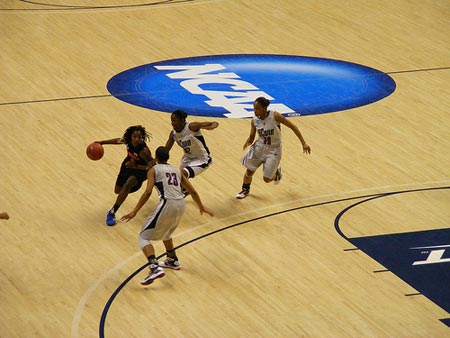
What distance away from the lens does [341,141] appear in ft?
60.8

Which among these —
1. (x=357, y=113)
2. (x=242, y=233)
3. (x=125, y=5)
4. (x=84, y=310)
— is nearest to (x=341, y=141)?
(x=357, y=113)

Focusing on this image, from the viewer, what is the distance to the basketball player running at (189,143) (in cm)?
1562

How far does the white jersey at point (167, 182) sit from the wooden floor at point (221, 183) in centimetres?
106

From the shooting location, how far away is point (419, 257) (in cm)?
1427

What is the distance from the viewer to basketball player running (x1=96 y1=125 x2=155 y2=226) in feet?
50.0

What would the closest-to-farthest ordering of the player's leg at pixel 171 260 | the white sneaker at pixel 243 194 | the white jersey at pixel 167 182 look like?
the white jersey at pixel 167 182
the player's leg at pixel 171 260
the white sneaker at pixel 243 194

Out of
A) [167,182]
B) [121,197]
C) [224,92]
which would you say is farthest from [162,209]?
[224,92]

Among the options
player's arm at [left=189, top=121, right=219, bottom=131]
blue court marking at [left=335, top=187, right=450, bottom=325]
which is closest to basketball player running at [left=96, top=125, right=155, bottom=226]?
player's arm at [left=189, top=121, right=219, bottom=131]

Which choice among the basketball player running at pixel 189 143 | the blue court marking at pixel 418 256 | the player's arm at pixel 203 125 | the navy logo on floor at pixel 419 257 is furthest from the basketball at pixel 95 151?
the navy logo on floor at pixel 419 257

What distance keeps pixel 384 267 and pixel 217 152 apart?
15.7ft

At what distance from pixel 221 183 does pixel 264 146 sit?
1.04 meters

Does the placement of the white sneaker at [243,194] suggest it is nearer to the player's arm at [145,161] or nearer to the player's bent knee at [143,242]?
the player's arm at [145,161]

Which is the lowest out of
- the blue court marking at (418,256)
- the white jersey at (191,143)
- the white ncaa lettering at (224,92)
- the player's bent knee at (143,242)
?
the white ncaa lettering at (224,92)

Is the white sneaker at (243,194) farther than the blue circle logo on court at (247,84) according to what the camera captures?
No
